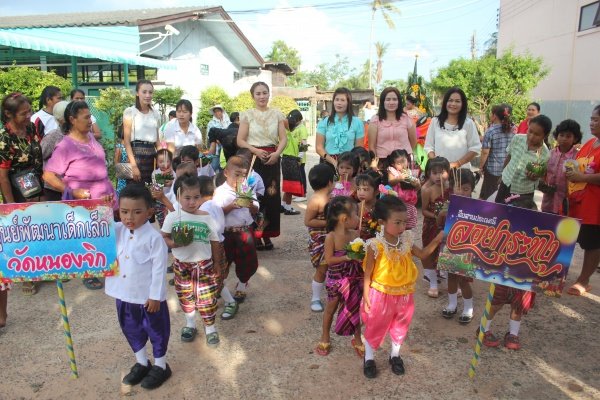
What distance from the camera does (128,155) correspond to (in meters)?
5.47

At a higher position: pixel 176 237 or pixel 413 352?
pixel 176 237

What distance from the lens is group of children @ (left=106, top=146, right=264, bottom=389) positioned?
9.78 feet

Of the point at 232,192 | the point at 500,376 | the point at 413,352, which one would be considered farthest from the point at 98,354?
the point at 500,376

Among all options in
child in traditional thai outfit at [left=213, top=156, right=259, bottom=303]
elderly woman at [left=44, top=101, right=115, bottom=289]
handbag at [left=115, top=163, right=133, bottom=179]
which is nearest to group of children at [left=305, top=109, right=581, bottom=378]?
child in traditional thai outfit at [left=213, top=156, right=259, bottom=303]

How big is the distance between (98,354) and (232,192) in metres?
1.71

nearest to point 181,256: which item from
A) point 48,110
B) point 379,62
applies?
point 48,110

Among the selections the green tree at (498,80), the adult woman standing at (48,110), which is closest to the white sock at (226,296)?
the adult woman standing at (48,110)

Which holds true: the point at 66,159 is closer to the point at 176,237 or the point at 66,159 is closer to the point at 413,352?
the point at 176,237

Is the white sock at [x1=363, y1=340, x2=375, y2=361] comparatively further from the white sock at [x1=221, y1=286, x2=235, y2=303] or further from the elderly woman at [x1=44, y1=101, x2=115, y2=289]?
the elderly woman at [x1=44, y1=101, x2=115, y2=289]

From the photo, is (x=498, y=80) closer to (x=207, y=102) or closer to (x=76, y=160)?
(x=207, y=102)

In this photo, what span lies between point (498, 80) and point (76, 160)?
17320 millimetres

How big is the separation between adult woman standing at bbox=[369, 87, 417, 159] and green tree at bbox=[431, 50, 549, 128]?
14.3m

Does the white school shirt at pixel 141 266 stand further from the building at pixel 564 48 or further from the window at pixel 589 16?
the window at pixel 589 16

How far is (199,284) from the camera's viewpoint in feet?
11.6
